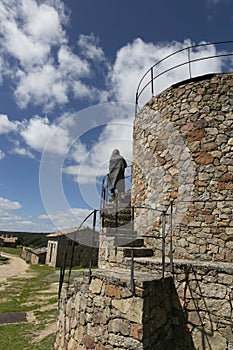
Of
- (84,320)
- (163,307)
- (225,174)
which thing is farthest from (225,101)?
(84,320)

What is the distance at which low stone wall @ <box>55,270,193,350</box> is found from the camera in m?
3.27

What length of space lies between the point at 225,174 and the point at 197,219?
4.03ft

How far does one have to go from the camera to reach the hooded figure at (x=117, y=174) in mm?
8844

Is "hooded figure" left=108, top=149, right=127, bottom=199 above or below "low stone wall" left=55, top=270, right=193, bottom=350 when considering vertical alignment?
above

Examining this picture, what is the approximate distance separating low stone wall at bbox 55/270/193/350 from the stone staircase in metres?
0.88

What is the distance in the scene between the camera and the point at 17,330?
6523mm

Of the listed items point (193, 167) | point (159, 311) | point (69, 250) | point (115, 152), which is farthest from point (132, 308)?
point (69, 250)

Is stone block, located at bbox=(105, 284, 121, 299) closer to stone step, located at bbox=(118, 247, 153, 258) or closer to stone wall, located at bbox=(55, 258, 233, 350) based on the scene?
stone wall, located at bbox=(55, 258, 233, 350)

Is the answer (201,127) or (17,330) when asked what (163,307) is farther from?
(17,330)

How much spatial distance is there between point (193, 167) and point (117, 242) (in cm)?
256

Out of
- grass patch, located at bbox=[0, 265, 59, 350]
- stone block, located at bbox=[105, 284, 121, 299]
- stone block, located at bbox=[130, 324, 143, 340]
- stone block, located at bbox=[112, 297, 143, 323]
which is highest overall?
stone block, located at bbox=[105, 284, 121, 299]

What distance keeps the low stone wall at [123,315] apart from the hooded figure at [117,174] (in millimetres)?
4755

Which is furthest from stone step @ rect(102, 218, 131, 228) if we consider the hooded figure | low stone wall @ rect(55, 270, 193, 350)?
low stone wall @ rect(55, 270, 193, 350)

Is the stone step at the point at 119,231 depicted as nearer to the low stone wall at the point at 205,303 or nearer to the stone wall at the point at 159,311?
the stone wall at the point at 159,311
